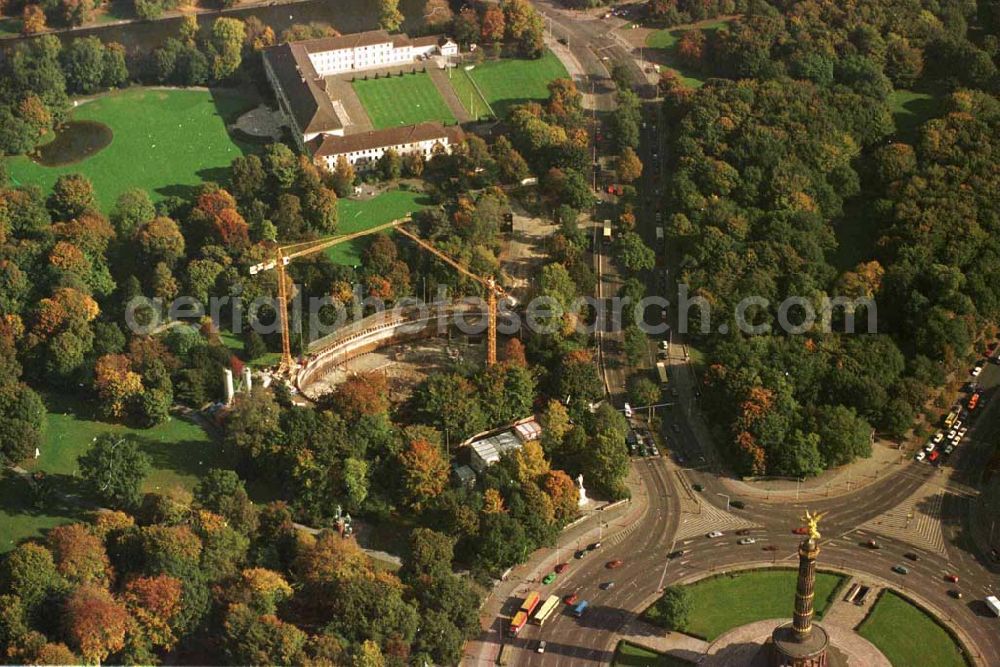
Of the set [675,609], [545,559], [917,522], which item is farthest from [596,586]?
[917,522]

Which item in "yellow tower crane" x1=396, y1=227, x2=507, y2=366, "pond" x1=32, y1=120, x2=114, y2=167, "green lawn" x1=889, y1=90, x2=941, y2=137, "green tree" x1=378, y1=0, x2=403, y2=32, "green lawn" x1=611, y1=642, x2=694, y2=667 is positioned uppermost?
"green tree" x1=378, y1=0, x2=403, y2=32

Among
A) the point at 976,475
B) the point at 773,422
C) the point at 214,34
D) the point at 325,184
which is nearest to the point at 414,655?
the point at 773,422

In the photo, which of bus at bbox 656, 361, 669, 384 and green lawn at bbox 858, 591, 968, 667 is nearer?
green lawn at bbox 858, 591, 968, 667

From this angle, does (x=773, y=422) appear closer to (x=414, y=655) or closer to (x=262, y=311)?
(x=414, y=655)

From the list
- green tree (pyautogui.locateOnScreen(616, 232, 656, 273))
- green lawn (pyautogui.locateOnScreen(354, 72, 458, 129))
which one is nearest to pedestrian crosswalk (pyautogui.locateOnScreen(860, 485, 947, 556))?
green tree (pyautogui.locateOnScreen(616, 232, 656, 273))

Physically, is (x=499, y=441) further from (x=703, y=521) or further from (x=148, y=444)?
(x=148, y=444)

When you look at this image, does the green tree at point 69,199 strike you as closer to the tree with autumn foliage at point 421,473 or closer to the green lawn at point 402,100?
the green lawn at point 402,100

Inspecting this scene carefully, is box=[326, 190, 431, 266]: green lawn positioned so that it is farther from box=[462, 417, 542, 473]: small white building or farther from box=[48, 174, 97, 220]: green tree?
box=[462, 417, 542, 473]: small white building
